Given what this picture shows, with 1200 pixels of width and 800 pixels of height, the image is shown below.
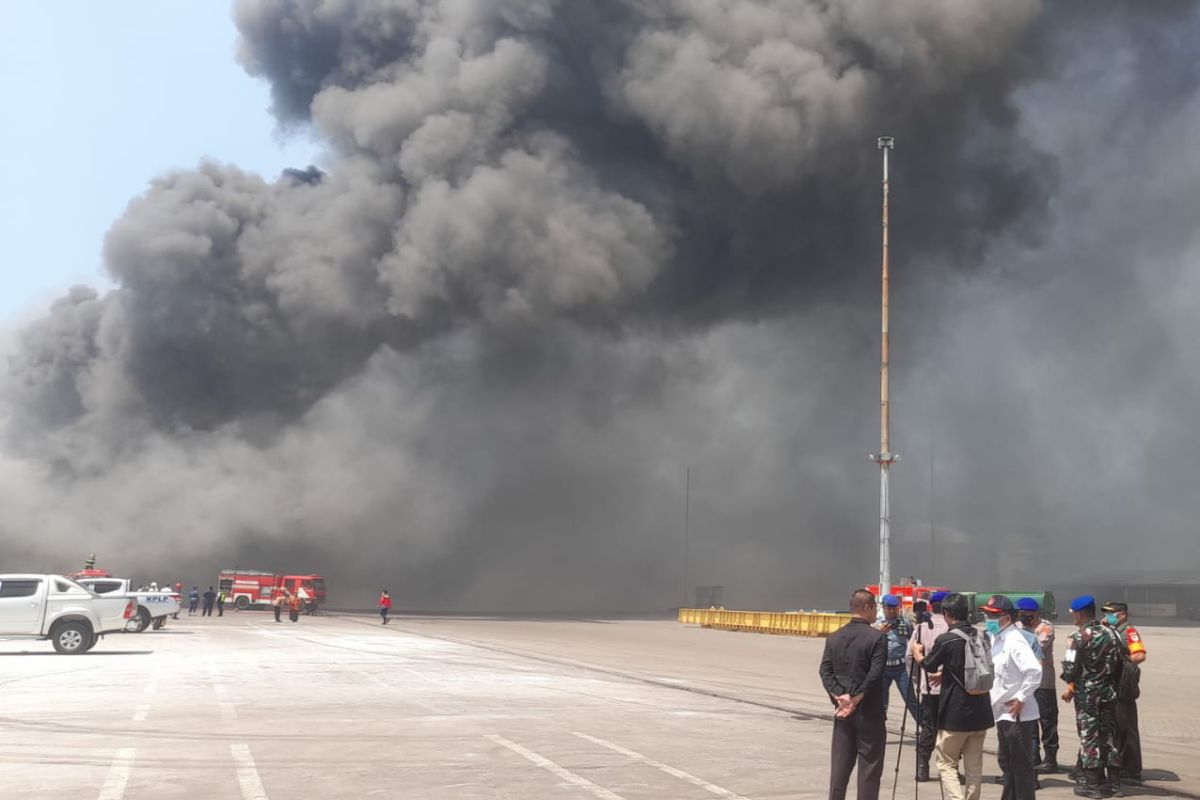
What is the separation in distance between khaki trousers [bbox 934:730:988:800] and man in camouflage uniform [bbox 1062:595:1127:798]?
2309 mm

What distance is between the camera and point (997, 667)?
825 cm

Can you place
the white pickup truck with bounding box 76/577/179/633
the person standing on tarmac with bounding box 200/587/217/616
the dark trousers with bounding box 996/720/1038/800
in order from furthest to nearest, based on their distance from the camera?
the person standing on tarmac with bounding box 200/587/217/616 < the white pickup truck with bounding box 76/577/179/633 < the dark trousers with bounding box 996/720/1038/800

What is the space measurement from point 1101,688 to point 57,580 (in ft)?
73.4

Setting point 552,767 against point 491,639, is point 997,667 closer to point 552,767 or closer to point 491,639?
Answer: point 552,767

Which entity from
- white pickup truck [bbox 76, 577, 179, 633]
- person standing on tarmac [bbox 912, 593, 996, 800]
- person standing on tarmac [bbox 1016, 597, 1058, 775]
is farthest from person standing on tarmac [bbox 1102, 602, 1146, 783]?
white pickup truck [bbox 76, 577, 179, 633]

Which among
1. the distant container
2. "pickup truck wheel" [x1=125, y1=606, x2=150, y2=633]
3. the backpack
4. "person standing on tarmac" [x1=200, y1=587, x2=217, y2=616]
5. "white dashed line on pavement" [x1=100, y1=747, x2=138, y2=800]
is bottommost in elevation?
"white dashed line on pavement" [x1=100, y1=747, x2=138, y2=800]

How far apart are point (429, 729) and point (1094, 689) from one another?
22.1ft

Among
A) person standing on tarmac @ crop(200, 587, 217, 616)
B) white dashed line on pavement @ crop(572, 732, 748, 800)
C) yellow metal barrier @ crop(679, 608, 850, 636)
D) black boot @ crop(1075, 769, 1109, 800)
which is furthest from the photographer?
person standing on tarmac @ crop(200, 587, 217, 616)

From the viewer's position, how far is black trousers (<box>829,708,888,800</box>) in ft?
24.8

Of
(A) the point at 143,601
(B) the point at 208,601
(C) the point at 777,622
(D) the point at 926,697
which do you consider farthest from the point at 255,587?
(D) the point at 926,697

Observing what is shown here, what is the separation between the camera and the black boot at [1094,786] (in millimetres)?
9367

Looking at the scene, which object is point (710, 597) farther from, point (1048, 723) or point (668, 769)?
point (668, 769)

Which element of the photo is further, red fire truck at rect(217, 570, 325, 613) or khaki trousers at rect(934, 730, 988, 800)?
red fire truck at rect(217, 570, 325, 613)

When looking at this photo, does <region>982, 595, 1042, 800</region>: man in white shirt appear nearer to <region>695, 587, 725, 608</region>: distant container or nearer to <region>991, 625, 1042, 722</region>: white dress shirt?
<region>991, 625, 1042, 722</region>: white dress shirt
